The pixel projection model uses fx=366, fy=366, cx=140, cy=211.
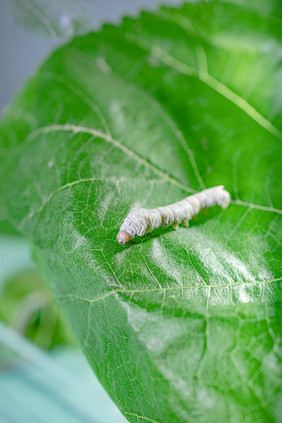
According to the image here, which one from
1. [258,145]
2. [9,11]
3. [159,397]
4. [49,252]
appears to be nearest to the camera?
[159,397]

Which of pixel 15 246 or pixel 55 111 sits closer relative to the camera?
pixel 55 111

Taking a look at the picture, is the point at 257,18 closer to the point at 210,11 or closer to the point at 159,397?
the point at 210,11

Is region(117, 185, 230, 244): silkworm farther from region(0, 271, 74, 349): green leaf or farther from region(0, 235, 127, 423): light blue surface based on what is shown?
region(0, 271, 74, 349): green leaf

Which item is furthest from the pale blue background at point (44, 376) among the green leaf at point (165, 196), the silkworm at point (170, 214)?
the silkworm at point (170, 214)

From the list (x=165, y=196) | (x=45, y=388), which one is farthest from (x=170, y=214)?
(x=45, y=388)

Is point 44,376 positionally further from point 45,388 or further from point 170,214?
point 170,214

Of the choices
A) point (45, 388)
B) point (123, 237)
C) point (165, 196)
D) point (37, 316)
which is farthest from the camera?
point (37, 316)

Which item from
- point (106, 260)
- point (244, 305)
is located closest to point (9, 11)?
point (106, 260)
